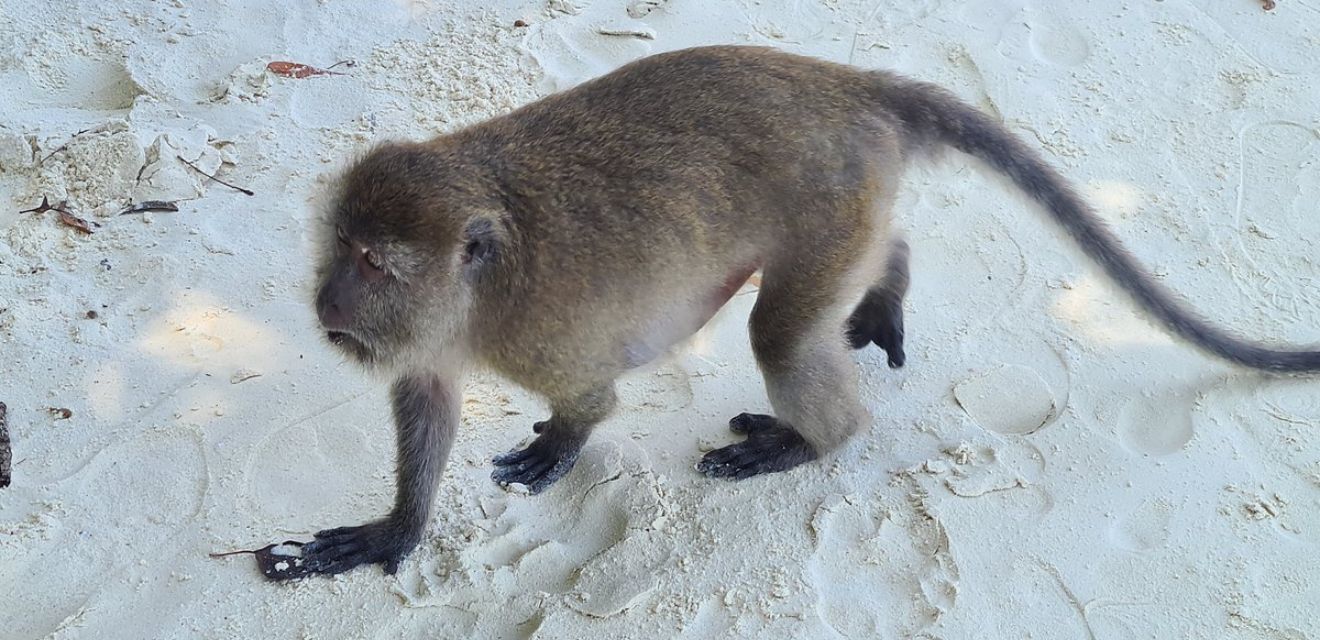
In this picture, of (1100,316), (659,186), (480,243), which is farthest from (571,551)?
(1100,316)

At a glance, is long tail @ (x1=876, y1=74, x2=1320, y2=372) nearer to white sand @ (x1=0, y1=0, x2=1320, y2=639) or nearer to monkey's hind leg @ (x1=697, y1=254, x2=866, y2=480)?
white sand @ (x1=0, y1=0, x2=1320, y2=639)

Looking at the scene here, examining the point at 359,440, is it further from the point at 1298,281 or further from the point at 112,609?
the point at 1298,281

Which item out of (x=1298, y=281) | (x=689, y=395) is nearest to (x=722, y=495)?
(x=689, y=395)

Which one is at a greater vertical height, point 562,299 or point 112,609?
point 562,299

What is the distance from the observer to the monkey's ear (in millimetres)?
3018

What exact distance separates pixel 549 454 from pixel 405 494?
0.49 m

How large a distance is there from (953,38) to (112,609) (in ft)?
13.5

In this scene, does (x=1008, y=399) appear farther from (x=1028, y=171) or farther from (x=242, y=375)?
(x=242, y=375)

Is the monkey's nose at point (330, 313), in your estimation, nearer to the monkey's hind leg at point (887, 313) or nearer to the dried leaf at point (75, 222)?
the monkey's hind leg at point (887, 313)

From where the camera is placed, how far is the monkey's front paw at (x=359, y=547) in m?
3.47

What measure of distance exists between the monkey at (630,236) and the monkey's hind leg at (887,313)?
1.23ft

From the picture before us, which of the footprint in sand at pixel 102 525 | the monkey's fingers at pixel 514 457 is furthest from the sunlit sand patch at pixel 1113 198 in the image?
the footprint in sand at pixel 102 525

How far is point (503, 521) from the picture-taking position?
3.64m

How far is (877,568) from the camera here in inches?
137
